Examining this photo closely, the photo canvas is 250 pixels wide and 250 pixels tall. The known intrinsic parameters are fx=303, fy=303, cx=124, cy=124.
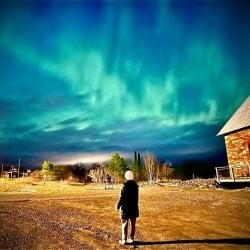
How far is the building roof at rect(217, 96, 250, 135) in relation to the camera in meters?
27.8

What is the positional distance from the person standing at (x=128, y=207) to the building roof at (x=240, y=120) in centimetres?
2145

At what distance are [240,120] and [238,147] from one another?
8.51ft

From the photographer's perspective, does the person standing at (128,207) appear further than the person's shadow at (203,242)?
No

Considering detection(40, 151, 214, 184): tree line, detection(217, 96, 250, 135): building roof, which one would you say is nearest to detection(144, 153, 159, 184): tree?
detection(40, 151, 214, 184): tree line

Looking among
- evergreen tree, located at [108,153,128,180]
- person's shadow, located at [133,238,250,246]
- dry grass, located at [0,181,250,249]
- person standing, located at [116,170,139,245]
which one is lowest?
person's shadow, located at [133,238,250,246]

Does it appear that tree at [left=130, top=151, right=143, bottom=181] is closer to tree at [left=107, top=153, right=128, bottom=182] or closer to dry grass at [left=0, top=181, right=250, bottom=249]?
tree at [left=107, top=153, right=128, bottom=182]

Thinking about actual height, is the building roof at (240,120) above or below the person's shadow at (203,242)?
above

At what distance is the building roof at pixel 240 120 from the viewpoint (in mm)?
27753

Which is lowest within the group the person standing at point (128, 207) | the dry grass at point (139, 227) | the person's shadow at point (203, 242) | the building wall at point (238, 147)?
the person's shadow at point (203, 242)

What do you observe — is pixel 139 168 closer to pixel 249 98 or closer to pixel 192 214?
pixel 249 98

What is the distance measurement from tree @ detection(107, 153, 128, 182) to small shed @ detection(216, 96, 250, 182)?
41.5 meters

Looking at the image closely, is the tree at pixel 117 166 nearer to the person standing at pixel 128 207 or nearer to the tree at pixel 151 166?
the tree at pixel 151 166

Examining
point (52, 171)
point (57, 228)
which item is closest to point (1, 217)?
point (57, 228)

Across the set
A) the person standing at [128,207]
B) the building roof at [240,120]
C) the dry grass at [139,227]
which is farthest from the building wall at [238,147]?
the person standing at [128,207]
